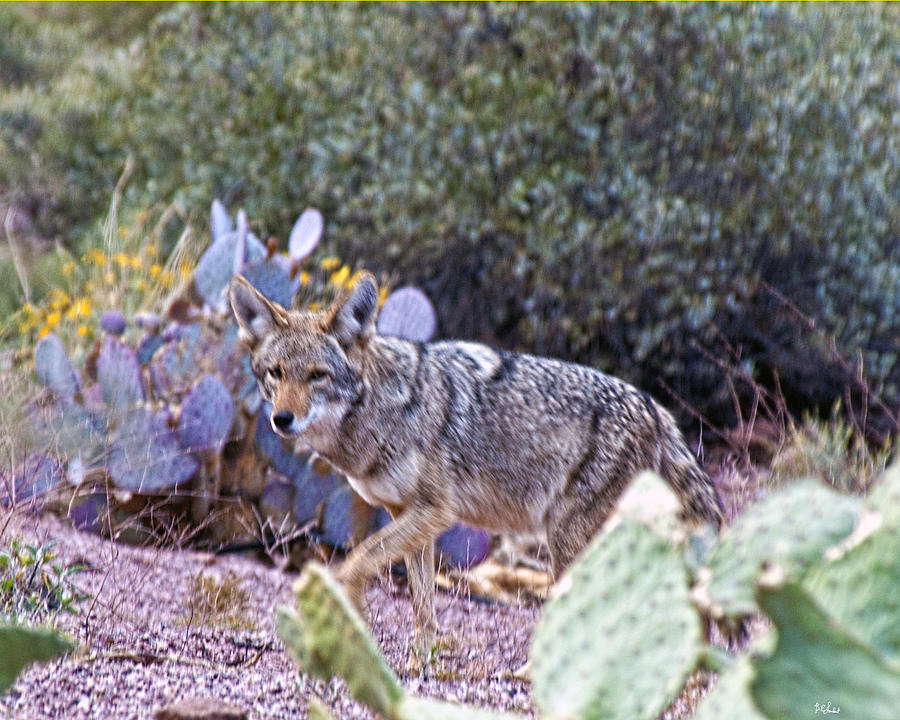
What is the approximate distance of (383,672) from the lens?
2.00 meters

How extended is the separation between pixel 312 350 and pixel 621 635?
2571 mm

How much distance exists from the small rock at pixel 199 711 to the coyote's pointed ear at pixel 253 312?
1852mm

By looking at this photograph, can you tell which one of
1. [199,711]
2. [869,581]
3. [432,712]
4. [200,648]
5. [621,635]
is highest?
[869,581]

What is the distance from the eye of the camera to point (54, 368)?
219 inches

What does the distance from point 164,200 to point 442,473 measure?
6.59 metres

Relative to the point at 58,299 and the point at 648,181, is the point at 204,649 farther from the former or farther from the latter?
the point at 648,181

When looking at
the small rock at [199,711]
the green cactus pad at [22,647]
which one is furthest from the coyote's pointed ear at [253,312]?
the green cactus pad at [22,647]

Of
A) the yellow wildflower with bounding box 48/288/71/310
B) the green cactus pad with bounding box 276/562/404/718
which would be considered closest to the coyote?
the green cactus pad with bounding box 276/562/404/718

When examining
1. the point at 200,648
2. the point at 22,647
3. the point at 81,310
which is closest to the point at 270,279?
the point at 81,310

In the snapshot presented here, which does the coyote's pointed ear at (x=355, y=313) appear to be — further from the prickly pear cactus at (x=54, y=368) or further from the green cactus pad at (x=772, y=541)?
the green cactus pad at (x=772, y=541)

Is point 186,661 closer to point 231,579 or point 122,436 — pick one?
point 231,579

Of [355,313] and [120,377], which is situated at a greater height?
[355,313]

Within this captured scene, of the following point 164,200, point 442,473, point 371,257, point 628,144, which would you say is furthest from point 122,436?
point 164,200

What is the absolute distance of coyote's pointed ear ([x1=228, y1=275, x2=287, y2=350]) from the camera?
4355mm
